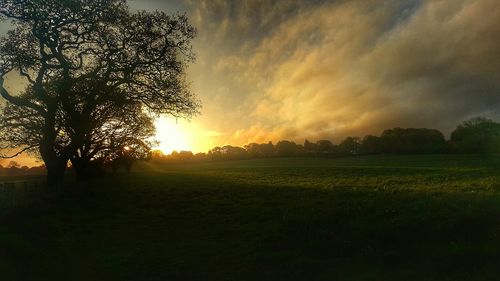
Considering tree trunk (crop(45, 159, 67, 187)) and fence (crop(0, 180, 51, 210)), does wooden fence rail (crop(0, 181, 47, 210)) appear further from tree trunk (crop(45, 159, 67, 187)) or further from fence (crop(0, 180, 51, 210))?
tree trunk (crop(45, 159, 67, 187))

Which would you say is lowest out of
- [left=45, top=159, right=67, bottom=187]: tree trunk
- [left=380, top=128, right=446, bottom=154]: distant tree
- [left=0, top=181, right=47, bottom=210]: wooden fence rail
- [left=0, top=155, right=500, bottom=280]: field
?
[left=0, top=155, right=500, bottom=280]: field

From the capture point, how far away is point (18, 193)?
24.1m

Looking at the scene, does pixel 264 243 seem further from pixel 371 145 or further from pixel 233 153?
pixel 233 153

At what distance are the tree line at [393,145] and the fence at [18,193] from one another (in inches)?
2236

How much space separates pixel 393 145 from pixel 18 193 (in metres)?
94.0

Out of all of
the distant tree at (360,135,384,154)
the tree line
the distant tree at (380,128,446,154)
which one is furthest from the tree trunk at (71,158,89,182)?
the distant tree at (380,128,446,154)

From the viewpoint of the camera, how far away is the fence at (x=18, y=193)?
2278cm

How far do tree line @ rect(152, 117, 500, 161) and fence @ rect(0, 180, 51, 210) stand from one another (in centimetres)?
5678

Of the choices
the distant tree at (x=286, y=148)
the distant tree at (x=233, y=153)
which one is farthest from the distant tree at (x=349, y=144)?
the distant tree at (x=233, y=153)

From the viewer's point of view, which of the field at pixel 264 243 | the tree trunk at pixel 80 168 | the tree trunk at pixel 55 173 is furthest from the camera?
the tree trunk at pixel 80 168

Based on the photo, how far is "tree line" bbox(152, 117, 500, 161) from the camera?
8994 centimetres

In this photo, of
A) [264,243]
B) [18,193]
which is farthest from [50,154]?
[264,243]

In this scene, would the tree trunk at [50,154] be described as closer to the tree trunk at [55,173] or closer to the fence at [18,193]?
the tree trunk at [55,173]

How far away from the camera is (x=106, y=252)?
14750 millimetres
